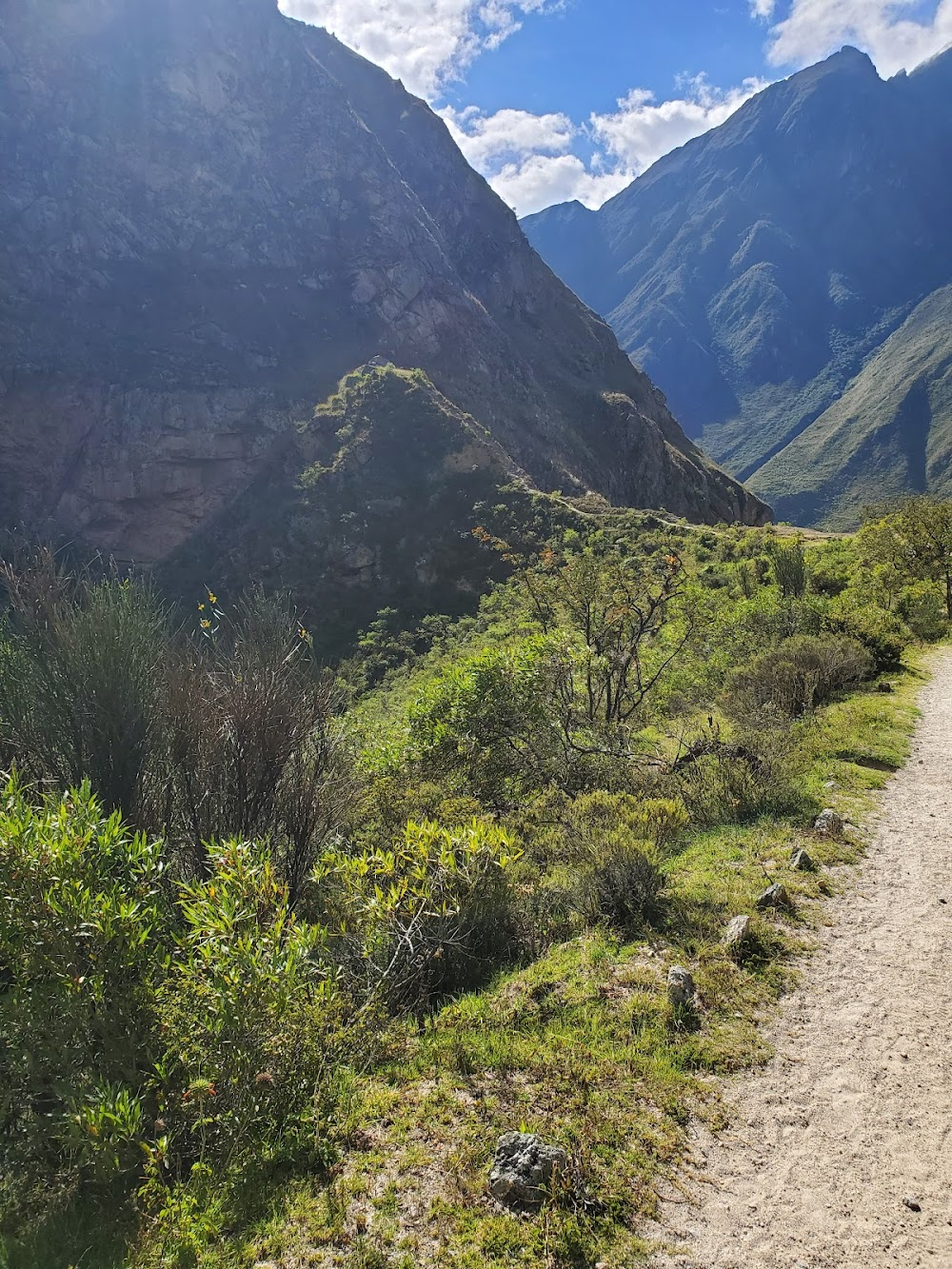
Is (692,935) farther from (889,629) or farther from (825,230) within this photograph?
(825,230)

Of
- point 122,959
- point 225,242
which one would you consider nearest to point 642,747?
point 122,959

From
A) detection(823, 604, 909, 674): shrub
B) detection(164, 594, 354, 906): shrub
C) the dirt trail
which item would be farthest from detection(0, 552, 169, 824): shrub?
detection(823, 604, 909, 674): shrub

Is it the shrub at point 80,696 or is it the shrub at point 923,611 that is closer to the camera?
the shrub at point 80,696

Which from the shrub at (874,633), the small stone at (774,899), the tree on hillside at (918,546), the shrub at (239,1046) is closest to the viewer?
the shrub at (239,1046)

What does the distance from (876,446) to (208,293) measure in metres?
72.6

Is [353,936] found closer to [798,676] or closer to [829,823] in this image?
[829,823]

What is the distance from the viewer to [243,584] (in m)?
31.3

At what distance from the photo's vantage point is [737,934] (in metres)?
4.66

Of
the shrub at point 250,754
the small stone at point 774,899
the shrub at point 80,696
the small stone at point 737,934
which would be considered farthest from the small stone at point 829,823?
the shrub at point 80,696

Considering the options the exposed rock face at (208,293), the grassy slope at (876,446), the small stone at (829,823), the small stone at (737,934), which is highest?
the exposed rock face at (208,293)

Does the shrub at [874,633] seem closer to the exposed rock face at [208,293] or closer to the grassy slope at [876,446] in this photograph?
the exposed rock face at [208,293]

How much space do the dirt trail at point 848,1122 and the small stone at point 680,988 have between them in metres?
0.47

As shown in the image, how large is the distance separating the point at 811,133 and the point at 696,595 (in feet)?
600

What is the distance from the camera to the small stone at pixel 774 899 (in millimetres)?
5098
